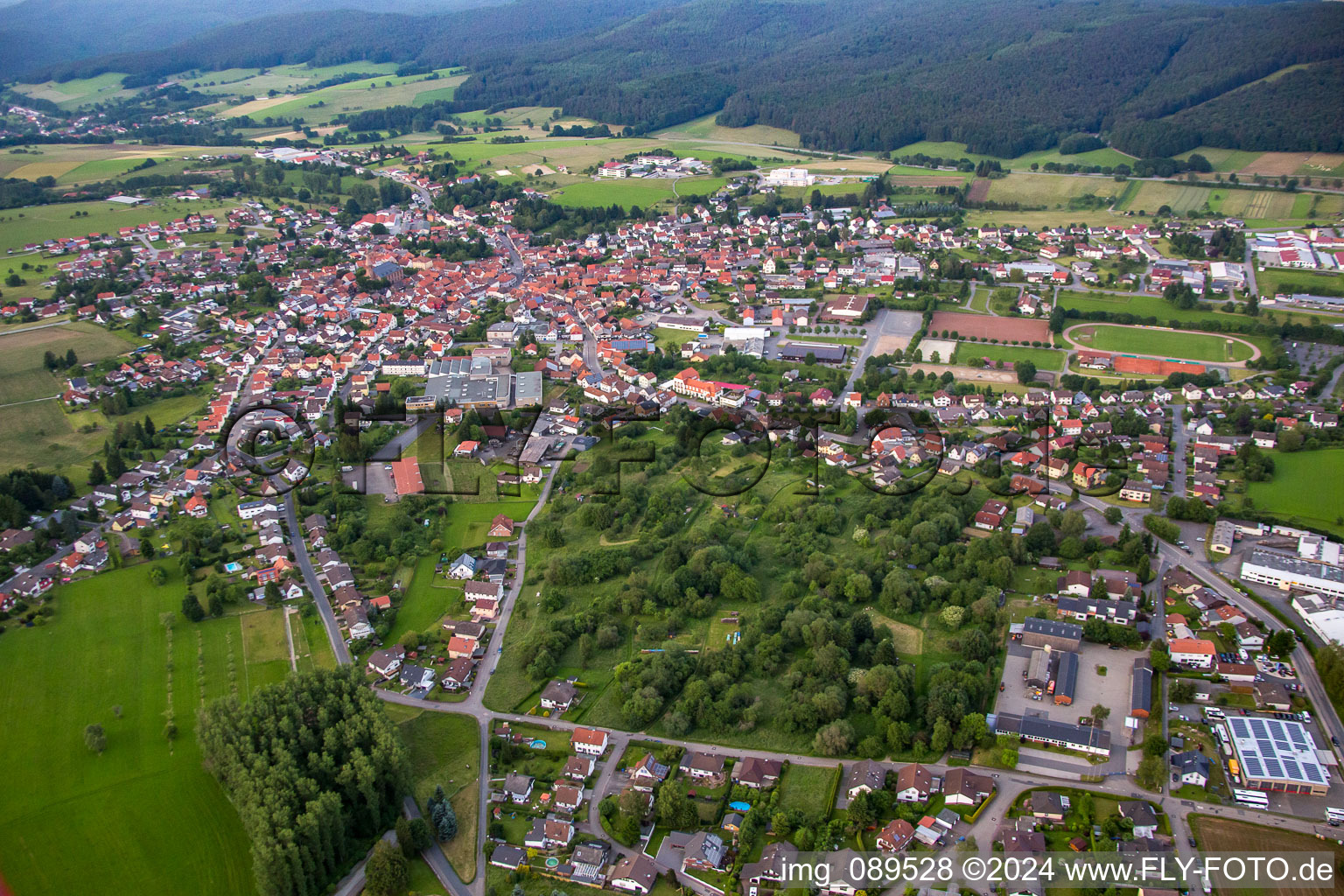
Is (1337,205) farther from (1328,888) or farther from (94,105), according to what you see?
(94,105)

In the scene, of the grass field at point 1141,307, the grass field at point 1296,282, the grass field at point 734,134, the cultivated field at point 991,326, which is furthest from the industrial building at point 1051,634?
the grass field at point 734,134

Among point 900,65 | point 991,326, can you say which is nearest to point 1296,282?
point 991,326

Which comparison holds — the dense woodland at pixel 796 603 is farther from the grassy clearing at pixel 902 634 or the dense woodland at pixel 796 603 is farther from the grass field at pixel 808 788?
the grass field at pixel 808 788

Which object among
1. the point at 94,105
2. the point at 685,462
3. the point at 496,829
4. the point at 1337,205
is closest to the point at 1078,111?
the point at 1337,205

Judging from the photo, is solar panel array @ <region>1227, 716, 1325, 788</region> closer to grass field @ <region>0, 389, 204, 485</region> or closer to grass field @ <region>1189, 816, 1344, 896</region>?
grass field @ <region>1189, 816, 1344, 896</region>

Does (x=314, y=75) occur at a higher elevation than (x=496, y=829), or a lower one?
higher

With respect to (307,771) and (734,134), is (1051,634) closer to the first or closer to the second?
(307,771)
